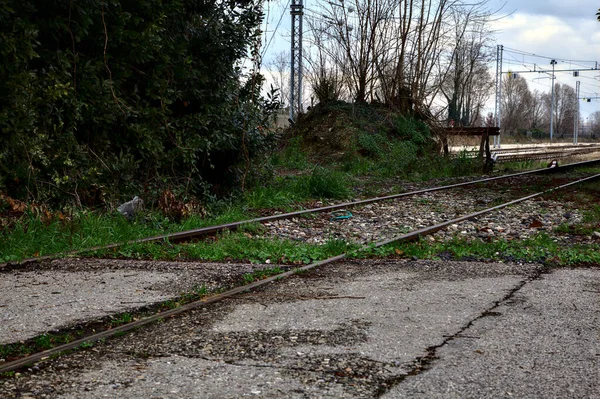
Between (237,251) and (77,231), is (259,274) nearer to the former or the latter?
(237,251)

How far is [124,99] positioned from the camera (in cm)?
1062

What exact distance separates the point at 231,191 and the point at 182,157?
1.50 m

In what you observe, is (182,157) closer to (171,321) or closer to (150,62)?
(150,62)

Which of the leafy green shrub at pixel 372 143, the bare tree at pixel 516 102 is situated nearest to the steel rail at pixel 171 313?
the leafy green shrub at pixel 372 143

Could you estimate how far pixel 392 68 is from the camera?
25859 millimetres

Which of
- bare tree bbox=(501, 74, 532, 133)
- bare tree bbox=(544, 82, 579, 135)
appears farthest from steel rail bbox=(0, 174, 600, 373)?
bare tree bbox=(544, 82, 579, 135)

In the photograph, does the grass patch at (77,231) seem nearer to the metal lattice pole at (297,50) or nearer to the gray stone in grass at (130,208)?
the gray stone in grass at (130,208)

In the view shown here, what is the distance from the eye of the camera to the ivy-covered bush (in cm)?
894

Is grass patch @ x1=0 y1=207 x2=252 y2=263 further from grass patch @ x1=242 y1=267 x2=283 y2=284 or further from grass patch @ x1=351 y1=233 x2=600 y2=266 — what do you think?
grass patch @ x1=351 y1=233 x2=600 y2=266

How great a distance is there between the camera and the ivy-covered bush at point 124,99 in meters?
8.94

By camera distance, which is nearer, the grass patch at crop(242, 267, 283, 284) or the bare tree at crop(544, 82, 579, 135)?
the grass patch at crop(242, 267, 283, 284)

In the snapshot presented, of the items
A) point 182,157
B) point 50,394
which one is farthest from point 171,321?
point 182,157

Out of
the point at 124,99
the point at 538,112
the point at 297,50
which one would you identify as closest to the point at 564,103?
the point at 538,112

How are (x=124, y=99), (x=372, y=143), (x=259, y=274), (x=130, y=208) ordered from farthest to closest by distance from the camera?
(x=372, y=143) < (x=124, y=99) < (x=130, y=208) < (x=259, y=274)
